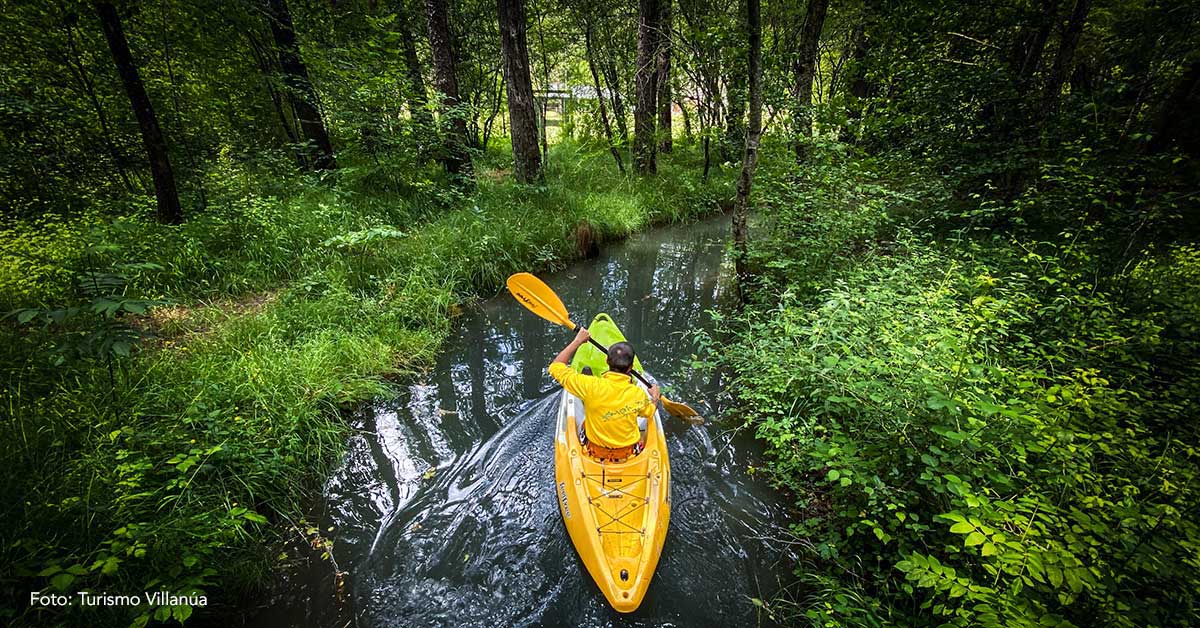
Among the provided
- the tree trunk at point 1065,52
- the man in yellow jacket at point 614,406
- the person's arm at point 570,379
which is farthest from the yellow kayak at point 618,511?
the tree trunk at point 1065,52

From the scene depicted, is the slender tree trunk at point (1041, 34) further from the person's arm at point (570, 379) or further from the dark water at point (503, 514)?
the person's arm at point (570, 379)

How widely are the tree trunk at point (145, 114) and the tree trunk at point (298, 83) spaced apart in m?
2.29

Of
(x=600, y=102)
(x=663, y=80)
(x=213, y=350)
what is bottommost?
(x=213, y=350)

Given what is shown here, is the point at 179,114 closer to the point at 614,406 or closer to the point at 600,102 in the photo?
the point at 614,406

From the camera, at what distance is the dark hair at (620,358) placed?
305 centimetres

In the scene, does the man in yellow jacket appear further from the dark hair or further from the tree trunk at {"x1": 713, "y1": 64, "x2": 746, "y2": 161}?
the tree trunk at {"x1": 713, "y1": 64, "x2": 746, "y2": 161}

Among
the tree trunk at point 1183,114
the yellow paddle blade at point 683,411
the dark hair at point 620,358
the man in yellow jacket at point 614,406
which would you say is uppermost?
the tree trunk at point 1183,114

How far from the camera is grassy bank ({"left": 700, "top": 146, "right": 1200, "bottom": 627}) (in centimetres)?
156

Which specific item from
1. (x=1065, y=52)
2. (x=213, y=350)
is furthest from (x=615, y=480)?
(x=1065, y=52)

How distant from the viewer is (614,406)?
9.71ft

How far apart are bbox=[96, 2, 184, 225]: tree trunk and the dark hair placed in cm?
618

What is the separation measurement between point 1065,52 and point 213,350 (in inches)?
357

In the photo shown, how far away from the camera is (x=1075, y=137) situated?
4320 millimetres

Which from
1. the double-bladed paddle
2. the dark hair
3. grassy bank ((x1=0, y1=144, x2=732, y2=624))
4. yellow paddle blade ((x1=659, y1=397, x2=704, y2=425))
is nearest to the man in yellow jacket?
the dark hair
